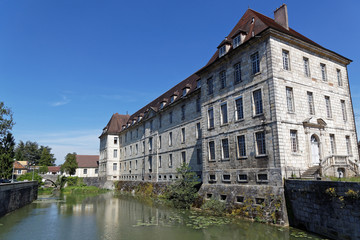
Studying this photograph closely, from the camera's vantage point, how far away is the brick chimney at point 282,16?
19.5 meters

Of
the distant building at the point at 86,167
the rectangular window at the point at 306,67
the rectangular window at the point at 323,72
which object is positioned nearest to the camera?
the rectangular window at the point at 306,67

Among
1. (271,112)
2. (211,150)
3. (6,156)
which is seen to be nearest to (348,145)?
(271,112)

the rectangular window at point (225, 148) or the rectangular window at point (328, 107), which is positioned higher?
the rectangular window at point (328, 107)

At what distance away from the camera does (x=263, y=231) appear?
13180mm

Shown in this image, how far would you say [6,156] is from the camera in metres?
36.5

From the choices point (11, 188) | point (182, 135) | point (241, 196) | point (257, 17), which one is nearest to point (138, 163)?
point (182, 135)

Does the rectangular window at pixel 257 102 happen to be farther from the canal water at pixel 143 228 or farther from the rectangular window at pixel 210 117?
the canal water at pixel 143 228

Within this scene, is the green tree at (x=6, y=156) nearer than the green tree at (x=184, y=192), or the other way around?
the green tree at (x=184, y=192)

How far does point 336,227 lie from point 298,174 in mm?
4502

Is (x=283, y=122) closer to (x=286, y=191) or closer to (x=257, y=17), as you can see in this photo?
(x=286, y=191)

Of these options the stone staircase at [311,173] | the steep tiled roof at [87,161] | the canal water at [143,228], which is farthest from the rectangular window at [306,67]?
the steep tiled roof at [87,161]

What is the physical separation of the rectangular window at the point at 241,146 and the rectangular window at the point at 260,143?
130cm

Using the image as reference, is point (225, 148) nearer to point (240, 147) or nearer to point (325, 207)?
point (240, 147)

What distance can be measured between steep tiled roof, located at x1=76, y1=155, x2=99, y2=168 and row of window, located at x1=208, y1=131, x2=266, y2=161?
167 feet
